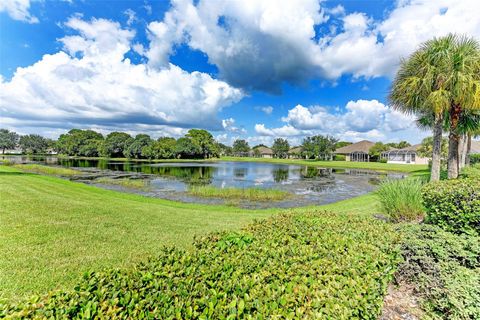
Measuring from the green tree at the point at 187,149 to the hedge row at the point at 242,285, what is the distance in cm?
8623

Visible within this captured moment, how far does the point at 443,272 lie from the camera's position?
2.98 m

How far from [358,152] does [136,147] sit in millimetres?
73125

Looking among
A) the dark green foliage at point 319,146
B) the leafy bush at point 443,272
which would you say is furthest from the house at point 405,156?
the leafy bush at point 443,272

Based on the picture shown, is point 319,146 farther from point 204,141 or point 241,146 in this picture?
point 241,146

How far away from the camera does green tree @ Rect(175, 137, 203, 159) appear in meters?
86.8

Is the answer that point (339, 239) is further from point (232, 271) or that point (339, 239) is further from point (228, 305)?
point (228, 305)

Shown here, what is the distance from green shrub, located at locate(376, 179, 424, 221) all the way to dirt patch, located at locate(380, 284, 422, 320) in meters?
3.96

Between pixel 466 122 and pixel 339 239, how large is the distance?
16571mm

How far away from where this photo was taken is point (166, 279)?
2012 mm

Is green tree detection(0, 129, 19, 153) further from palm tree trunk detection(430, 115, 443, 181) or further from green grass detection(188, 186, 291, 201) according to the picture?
palm tree trunk detection(430, 115, 443, 181)

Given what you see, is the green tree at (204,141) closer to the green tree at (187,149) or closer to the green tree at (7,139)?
the green tree at (187,149)

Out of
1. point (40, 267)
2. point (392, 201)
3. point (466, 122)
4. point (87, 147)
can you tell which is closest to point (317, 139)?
point (466, 122)

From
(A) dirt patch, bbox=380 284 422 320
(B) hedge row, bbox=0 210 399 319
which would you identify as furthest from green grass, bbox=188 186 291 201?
(B) hedge row, bbox=0 210 399 319

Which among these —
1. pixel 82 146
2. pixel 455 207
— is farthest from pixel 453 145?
pixel 82 146
